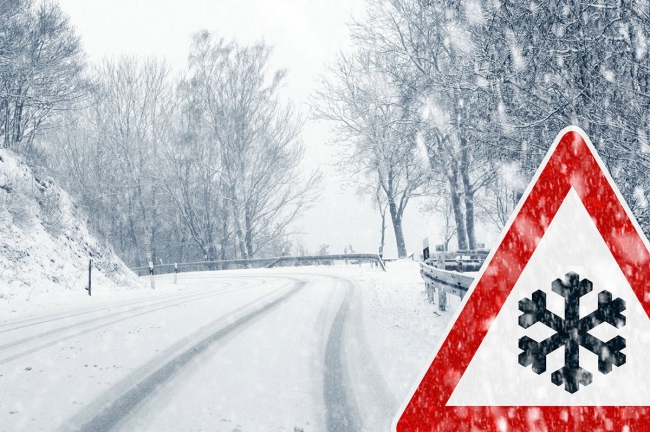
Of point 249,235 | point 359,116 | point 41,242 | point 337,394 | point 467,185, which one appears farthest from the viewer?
point 249,235

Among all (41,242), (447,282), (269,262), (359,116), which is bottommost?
(269,262)

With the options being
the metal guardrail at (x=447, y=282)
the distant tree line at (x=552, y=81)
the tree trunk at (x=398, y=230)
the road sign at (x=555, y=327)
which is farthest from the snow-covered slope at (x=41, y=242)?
the tree trunk at (x=398, y=230)

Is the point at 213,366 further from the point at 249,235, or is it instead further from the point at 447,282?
the point at 249,235

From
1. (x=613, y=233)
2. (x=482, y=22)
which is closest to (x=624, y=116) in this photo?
(x=482, y=22)

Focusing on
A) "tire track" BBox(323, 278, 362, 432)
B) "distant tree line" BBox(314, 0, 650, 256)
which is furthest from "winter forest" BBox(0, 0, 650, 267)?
"tire track" BBox(323, 278, 362, 432)

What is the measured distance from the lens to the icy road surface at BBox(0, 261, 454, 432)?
12.4 ft

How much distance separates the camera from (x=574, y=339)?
75.5 inches

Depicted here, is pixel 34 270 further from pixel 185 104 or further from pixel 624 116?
pixel 185 104

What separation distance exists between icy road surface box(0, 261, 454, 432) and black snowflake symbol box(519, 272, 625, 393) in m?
1.94

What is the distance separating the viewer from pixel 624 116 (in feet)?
24.5

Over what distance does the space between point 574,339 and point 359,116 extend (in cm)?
2600

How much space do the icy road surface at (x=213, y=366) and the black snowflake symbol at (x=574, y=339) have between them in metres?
1.94

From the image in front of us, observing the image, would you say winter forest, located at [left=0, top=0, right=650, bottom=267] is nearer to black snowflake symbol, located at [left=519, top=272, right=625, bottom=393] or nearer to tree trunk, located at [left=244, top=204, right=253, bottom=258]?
tree trunk, located at [left=244, top=204, right=253, bottom=258]

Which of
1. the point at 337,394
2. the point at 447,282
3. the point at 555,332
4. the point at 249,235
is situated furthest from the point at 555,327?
the point at 249,235
